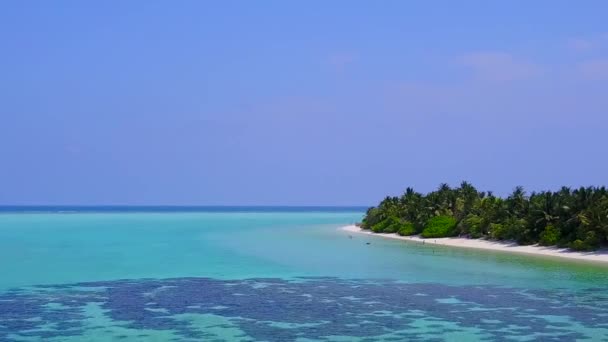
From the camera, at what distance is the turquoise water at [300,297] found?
2606 centimetres

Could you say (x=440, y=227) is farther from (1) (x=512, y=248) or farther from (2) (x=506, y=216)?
(1) (x=512, y=248)

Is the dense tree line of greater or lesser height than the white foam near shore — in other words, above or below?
above

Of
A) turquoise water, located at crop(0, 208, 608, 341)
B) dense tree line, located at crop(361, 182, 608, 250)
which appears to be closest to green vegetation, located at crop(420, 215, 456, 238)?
dense tree line, located at crop(361, 182, 608, 250)

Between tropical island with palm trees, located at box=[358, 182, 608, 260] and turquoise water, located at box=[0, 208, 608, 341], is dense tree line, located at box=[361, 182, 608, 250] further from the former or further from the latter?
turquoise water, located at box=[0, 208, 608, 341]

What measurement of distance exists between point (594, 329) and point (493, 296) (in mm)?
9047

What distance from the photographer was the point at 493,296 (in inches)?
1380

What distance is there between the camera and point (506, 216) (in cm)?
6938

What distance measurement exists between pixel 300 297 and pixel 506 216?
131ft

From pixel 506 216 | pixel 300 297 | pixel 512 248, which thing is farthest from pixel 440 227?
pixel 300 297

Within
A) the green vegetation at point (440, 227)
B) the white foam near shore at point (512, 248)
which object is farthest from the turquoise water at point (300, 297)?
the green vegetation at point (440, 227)

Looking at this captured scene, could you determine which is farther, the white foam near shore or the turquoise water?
the white foam near shore

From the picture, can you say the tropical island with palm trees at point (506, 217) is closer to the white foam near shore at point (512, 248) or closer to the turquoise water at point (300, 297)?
the white foam near shore at point (512, 248)

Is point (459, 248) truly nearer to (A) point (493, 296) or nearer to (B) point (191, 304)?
(A) point (493, 296)

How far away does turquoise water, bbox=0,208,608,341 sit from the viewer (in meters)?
26.1
